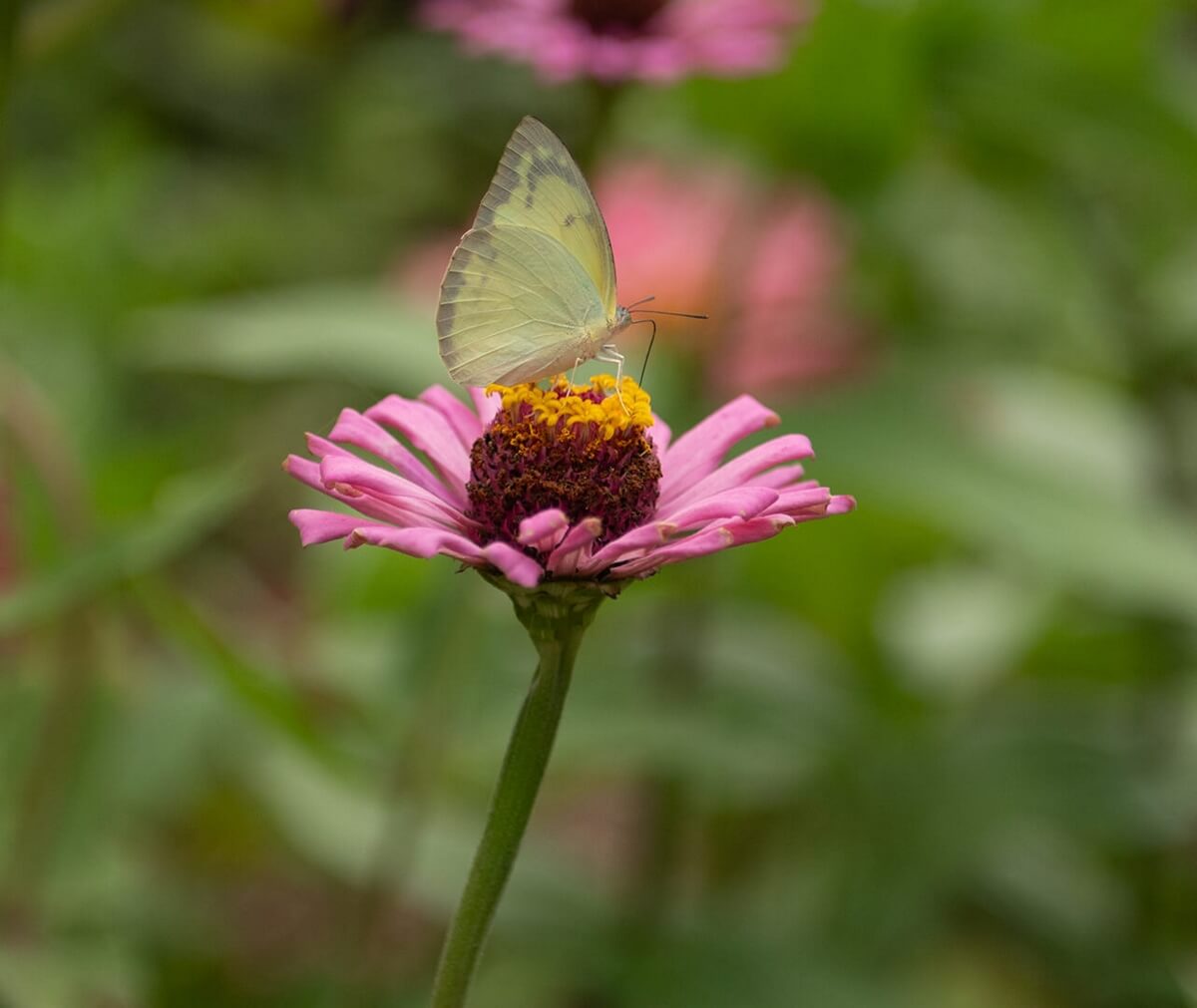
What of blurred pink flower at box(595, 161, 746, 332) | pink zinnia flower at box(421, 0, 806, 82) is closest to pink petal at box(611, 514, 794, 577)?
pink zinnia flower at box(421, 0, 806, 82)

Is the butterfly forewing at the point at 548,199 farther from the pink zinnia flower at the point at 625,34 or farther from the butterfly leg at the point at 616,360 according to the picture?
the pink zinnia flower at the point at 625,34

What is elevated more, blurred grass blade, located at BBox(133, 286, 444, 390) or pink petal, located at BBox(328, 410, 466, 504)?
blurred grass blade, located at BBox(133, 286, 444, 390)

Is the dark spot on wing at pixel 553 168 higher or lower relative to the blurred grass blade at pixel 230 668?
higher

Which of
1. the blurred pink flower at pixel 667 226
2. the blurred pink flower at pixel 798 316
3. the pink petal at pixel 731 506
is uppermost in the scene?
the blurred pink flower at pixel 667 226

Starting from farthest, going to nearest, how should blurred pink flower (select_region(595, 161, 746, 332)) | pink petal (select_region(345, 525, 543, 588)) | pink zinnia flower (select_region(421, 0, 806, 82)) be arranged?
blurred pink flower (select_region(595, 161, 746, 332)) < pink zinnia flower (select_region(421, 0, 806, 82)) < pink petal (select_region(345, 525, 543, 588))

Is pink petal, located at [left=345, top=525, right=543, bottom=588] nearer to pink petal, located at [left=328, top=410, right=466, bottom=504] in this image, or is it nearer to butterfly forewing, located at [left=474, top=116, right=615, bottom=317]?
pink petal, located at [left=328, top=410, right=466, bottom=504]

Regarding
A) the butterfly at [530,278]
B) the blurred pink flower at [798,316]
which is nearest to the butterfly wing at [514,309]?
the butterfly at [530,278]

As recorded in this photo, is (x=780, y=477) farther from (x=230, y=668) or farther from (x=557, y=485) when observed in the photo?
(x=230, y=668)
